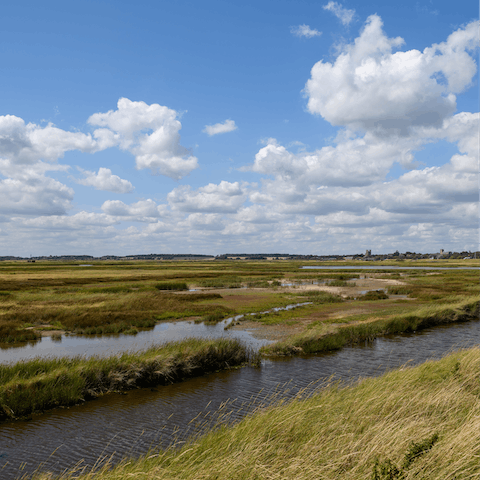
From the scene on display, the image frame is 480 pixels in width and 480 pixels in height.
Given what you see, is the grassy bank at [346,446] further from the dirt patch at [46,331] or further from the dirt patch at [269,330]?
the dirt patch at [46,331]

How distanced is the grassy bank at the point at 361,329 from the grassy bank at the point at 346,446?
41.2ft

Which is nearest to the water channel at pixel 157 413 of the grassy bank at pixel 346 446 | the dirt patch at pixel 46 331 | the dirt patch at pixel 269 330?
the grassy bank at pixel 346 446

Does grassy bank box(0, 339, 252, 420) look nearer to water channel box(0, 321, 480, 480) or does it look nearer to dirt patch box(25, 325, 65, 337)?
water channel box(0, 321, 480, 480)

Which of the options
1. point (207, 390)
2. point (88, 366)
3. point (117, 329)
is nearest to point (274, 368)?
point (207, 390)

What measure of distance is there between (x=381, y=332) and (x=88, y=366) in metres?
22.1

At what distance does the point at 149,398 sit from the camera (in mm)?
15477

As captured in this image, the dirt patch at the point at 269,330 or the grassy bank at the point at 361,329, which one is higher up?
the grassy bank at the point at 361,329

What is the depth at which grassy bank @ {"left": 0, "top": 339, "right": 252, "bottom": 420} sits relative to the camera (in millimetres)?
13914

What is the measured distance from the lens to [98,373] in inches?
631

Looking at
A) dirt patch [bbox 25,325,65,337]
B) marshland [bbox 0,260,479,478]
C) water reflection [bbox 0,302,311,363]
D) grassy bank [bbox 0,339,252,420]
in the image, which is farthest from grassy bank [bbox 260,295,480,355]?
dirt patch [bbox 25,325,65,337]

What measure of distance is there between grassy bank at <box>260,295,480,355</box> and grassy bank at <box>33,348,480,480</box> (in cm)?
1257

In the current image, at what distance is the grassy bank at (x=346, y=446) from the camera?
589 centimetres

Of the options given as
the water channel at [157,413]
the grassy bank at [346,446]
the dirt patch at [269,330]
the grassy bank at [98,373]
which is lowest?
the dirt patch at [269,330]

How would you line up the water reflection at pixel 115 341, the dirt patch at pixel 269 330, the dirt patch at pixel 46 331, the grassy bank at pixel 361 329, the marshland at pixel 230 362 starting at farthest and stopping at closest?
the dirt patch at pixel 46 331 < the dirt patch at pixel 269 330 < the water reflection at pixel 115 341 < the grassy bank at pixel 361 329 < the marshland at pixel 230 362
